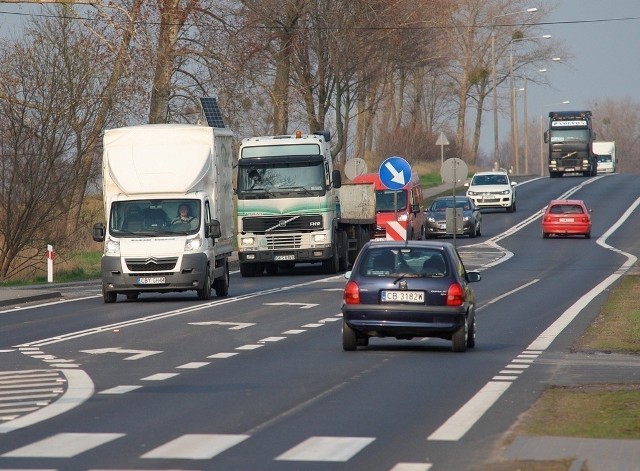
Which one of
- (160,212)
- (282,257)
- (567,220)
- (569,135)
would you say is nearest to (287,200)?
(282,257)

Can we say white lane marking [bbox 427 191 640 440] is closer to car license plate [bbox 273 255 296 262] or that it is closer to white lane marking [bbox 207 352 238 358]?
white lane marking [bbox 207 352 238 358]

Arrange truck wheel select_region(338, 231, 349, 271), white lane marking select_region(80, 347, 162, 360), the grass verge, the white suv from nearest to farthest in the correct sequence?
1. the grass verge
2. white lane marking select_region(80, 347, 162, 360)
3. truck wheel select_region(338, 231, 349, 271)
4. the white suv

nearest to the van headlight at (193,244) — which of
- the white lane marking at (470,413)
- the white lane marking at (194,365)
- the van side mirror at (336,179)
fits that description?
the van side mirror at (336,179)

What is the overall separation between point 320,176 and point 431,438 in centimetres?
2724

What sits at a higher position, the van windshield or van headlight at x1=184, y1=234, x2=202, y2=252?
the van windshield

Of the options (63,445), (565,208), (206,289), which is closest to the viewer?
(63,445)

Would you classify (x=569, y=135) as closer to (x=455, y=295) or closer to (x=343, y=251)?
(x=343, y=251)

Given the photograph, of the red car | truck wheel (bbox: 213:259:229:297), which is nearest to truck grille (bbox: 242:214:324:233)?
truck wheel (bbox: 213:259:229:297)

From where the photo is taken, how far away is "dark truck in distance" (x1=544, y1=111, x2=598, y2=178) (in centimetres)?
8962

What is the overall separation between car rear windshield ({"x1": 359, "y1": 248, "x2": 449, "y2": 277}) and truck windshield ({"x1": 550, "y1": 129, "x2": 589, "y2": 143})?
7175 centimetres

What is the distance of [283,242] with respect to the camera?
39.3 meters

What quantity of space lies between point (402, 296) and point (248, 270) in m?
22.9

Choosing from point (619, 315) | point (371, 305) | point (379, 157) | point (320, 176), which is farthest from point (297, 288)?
point (379, 157)

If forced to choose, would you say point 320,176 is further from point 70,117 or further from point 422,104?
point 422,104
